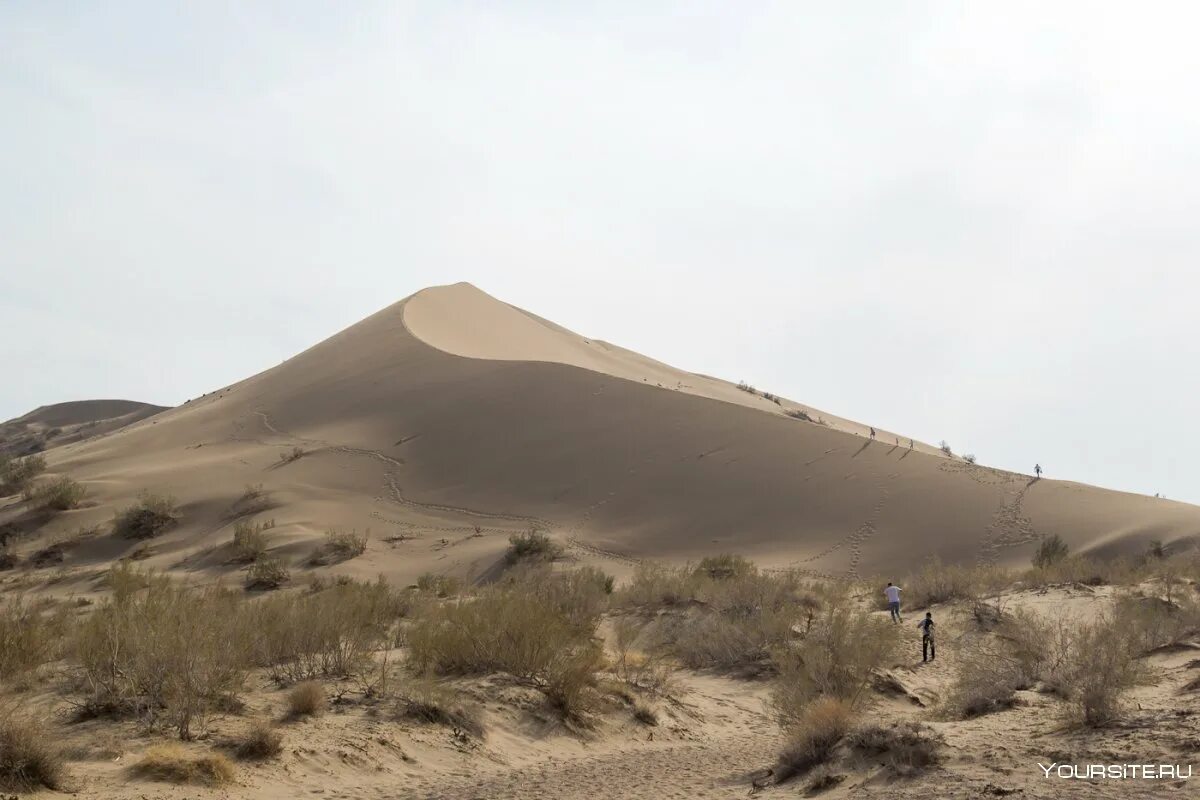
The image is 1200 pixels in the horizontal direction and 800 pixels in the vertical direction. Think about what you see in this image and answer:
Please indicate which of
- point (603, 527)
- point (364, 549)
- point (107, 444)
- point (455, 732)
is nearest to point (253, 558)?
point (364, 549)

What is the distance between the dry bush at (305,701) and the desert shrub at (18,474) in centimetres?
2785

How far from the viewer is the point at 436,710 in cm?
1077

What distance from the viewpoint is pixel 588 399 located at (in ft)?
128

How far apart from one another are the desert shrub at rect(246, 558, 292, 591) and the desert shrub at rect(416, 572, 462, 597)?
Result: 3.03m

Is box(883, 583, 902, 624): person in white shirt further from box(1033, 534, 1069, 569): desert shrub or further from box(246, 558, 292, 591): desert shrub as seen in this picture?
box(246, 558, 292, 591): desert shrub

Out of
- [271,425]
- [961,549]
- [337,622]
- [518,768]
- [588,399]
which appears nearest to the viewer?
[518,768]

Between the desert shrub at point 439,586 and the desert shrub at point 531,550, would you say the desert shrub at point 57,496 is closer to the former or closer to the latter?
the desert shrub at point 439,586

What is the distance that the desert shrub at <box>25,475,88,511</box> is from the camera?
31047mm

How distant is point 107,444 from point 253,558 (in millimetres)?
19833

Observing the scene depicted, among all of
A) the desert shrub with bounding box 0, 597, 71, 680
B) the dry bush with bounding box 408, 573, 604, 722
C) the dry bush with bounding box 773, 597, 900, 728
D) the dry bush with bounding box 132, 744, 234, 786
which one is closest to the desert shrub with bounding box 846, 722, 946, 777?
the dry bush with bounding box 773, 597, 900, 728

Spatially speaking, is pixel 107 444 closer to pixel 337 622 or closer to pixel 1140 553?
pixel 337 622

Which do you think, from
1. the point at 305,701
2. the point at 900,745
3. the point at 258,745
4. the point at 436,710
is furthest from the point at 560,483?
the point at 900,745

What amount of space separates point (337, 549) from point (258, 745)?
59.2ft

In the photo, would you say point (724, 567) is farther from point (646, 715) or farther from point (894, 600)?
point (646, 715)
